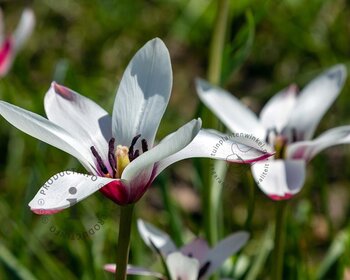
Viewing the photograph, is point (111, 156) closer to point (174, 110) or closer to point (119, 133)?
point (119, 133)

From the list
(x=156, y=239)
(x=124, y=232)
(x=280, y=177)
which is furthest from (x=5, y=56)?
(x=124, y=232)

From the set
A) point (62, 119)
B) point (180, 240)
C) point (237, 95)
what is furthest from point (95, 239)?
point (237, 95)

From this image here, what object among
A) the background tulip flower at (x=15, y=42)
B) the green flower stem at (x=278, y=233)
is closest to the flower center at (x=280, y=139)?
the green flower stem at (x=278, y=233)

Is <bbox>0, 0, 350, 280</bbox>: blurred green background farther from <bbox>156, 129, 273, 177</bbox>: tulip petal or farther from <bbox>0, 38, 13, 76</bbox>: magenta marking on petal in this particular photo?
<bbox>156, 129, 273, 177</bbox>: tulip petal

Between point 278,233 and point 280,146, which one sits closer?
point 278,233

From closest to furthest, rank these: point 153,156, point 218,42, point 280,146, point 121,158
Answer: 1. point 153,156
2. point 121,158
3. point 280,146
4. point 218,42

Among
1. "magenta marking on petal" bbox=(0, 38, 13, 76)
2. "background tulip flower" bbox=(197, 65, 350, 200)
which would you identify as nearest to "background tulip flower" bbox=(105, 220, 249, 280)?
"background tulip flower" bbox=(197, 65, 350, 200)
